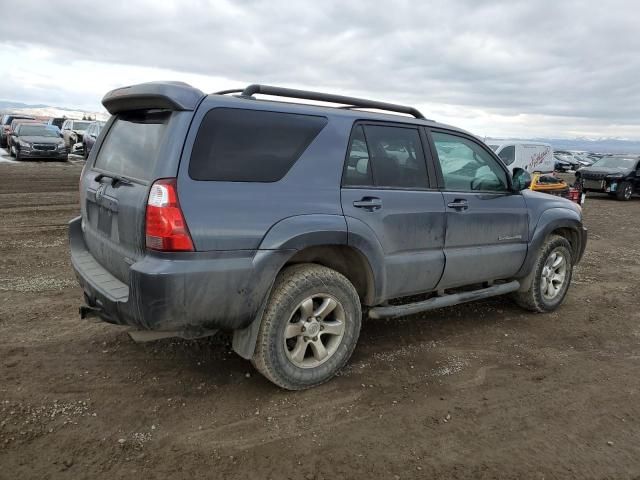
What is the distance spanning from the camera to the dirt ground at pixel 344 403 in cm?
266

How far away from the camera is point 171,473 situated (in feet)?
8.30

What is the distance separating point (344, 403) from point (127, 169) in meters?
2.04

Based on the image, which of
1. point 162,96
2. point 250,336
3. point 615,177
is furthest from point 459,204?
point 615,177

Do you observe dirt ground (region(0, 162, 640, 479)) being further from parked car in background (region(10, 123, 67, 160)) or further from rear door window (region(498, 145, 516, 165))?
parked car in background (region(10, 123, 67, 160))

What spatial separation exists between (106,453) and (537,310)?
163 inches

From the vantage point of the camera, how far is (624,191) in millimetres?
19078

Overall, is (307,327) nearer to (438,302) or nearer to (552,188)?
(438,302)

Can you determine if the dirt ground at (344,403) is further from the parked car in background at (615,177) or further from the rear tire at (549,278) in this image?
the parked car in background at (615,177)

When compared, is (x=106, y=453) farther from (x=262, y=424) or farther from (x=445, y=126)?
(x=445, y=126)

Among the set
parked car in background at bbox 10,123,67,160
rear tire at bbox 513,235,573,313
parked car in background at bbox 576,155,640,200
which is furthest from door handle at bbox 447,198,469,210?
parked car in background at bbox 10,123,67,160

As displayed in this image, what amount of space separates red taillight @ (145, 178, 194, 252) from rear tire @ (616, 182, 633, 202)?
796 inches

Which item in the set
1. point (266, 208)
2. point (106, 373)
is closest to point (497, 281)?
point (266, 208)

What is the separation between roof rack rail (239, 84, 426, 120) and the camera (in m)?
3.36

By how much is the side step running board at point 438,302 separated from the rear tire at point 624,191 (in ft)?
56.2
